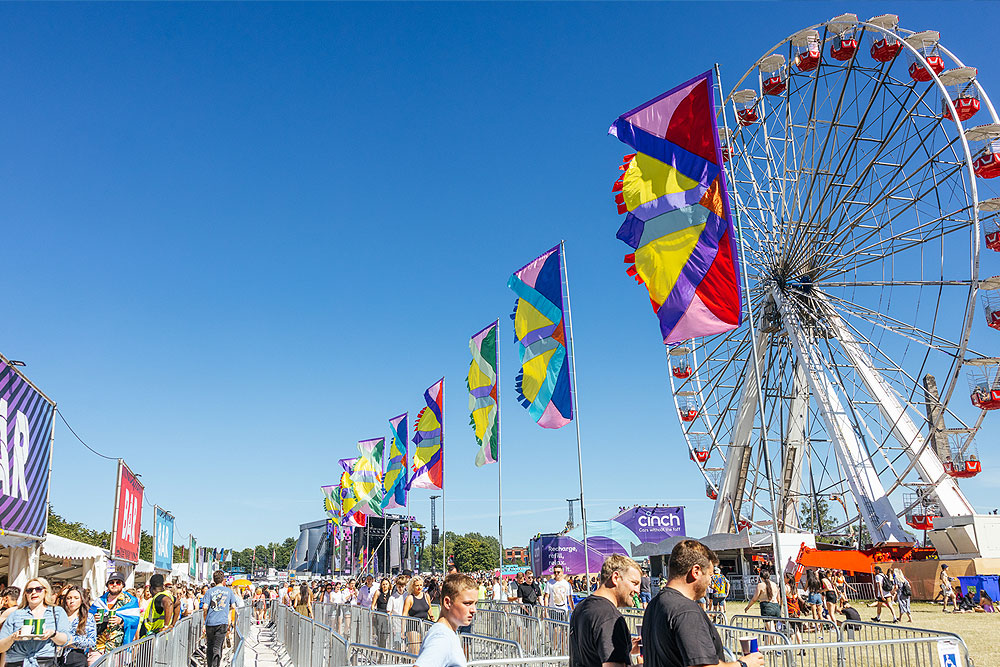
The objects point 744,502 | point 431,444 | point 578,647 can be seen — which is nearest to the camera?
point 578,647

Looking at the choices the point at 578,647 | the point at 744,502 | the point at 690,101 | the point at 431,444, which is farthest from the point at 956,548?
the point at 578,647

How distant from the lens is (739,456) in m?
30.8

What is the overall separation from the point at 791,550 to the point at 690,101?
Result: 19091mm

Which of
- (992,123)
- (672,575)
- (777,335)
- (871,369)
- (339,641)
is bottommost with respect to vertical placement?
(339,641)

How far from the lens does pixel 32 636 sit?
6742 mm

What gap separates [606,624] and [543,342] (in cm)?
1137

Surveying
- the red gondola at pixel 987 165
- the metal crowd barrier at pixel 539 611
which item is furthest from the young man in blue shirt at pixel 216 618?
the red gondola at pixel 987 165

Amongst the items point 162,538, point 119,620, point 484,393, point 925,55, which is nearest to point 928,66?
point 925,55

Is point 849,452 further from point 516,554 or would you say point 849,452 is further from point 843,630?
point 516,554

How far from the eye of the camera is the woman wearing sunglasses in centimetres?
672

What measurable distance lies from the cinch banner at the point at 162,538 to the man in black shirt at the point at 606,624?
91.7 ft

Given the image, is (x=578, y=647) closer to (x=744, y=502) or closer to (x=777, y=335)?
(x=777, y=335)

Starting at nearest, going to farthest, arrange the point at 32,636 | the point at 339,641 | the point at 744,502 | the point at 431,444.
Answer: the point at 32,636 → the point at 339,641 → the point at 431,444 → the point at 744,502

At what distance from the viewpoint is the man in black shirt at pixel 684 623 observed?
3.56 m
